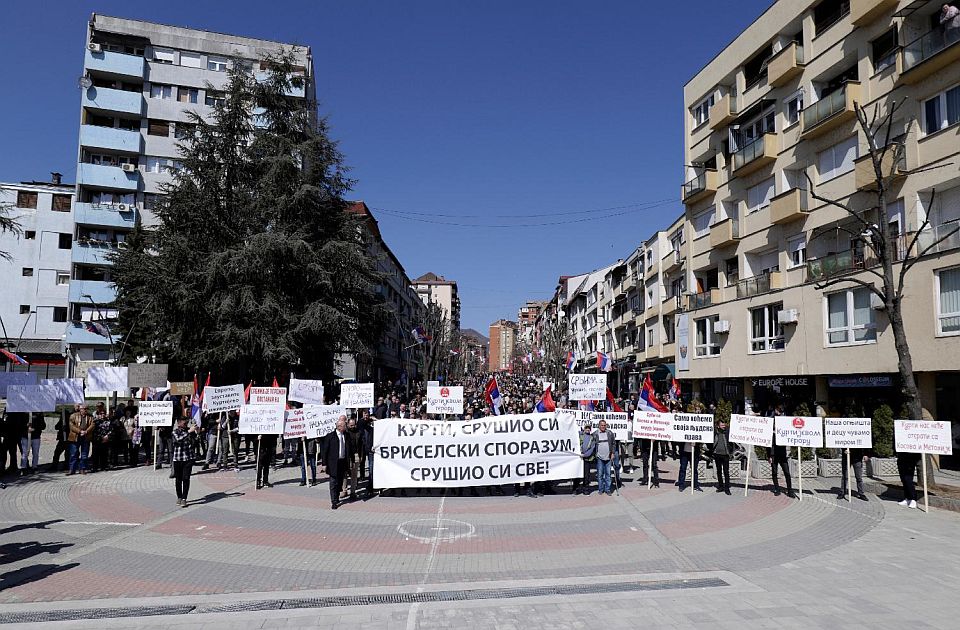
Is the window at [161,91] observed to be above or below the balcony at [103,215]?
above

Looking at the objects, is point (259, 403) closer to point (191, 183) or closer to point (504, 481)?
point (504, 481)

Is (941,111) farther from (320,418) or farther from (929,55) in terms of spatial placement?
(320,418)

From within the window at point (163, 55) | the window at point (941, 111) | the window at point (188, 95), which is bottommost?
the window at point (941, 111)

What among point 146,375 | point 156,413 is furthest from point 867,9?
point 146,375

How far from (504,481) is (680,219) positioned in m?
31.6

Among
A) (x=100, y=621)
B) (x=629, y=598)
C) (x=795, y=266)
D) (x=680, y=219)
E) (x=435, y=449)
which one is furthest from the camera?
(x=680, y=219)

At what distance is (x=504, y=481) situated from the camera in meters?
14.5

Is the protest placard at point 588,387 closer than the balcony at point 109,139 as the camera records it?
Yes

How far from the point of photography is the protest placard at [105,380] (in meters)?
22.8

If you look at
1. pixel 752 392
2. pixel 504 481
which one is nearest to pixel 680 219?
pixel 752 392

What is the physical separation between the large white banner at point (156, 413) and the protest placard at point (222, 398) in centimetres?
113

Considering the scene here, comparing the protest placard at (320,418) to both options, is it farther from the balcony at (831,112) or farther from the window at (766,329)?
the balcony at (831,112)

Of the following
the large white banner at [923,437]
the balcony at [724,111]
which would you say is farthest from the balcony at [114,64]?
the large white banner at [923,437]

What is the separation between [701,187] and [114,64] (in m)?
42.3
